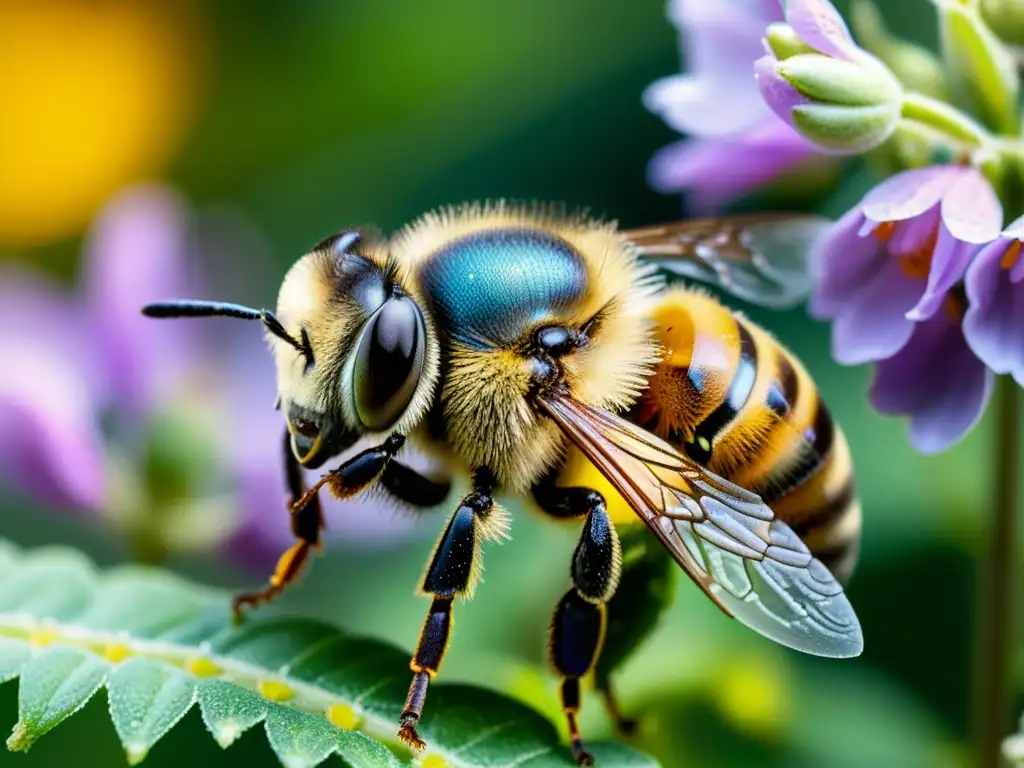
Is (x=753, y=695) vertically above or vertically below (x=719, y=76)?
below

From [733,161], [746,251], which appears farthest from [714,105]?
[746,251]

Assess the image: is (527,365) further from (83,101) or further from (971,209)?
(83,101)

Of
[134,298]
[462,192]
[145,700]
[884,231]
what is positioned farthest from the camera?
[462,192]

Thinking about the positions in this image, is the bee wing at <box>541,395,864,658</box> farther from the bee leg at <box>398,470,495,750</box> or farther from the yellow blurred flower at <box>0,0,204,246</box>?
the yellow blurred flower at <box>0,0,204,246</box>

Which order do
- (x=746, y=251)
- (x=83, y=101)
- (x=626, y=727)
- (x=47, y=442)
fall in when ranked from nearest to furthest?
(x=626, y=727)
(x=746, y=251)
(x=47, y=442)
(x=83, y=101)

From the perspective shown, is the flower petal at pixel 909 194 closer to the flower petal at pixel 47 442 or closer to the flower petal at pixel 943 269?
the flower petal at pixel 943 269

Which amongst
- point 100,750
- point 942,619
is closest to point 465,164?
point 942,619

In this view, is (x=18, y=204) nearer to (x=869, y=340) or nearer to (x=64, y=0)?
(x=64, y=0)
